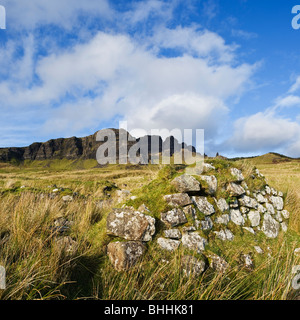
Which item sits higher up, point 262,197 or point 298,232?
point 262,197

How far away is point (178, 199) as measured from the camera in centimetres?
448

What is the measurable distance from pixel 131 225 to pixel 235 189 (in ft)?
11.1

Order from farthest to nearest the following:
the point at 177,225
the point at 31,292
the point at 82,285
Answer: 1. the point at 177,225
2. the point at 82,285
3. the point at 31,292

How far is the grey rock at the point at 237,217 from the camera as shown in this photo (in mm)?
5146

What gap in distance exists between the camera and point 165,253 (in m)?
3.66

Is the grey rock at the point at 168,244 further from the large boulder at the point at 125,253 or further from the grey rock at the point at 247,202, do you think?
the grey rock at the point at 247,202

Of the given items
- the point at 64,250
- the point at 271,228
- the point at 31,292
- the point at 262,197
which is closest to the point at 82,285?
the point at 64,250

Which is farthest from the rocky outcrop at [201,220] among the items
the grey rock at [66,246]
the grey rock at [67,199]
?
the grey rock at [67,199]

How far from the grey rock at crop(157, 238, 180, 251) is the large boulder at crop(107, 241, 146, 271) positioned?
1.23 feet

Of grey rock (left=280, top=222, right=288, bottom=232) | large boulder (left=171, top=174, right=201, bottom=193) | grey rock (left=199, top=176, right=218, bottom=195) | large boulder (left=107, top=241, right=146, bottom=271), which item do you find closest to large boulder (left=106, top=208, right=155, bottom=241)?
large boulder (left=107, top=241, right=146, bottom=271)

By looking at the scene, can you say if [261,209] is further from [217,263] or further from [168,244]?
[168,244]

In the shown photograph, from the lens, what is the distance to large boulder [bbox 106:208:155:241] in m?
3.82
